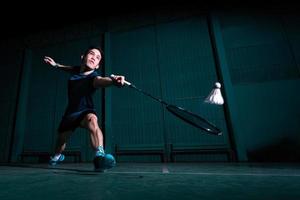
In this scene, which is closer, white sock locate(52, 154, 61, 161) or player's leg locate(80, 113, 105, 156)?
player's leg locate(80, 113, 105, 156)

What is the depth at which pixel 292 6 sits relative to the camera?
3.62m

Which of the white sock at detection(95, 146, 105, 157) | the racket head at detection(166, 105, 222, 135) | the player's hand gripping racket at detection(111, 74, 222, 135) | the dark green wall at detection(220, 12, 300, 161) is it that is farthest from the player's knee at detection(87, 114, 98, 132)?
the dark green wall at detection(220, 12, 300, 161)

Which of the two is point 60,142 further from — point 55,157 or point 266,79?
point 266,79

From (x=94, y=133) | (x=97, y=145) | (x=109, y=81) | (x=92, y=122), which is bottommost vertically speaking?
(x=97, y=145)

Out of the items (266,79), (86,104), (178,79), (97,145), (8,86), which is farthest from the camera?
(8,86)

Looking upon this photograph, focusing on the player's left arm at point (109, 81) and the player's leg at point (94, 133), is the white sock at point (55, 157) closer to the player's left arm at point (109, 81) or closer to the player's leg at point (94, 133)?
the player's leg at point (94, 133)

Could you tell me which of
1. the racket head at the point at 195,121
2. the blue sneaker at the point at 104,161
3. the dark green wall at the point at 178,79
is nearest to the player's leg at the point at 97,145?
the blue sneaker at the point at 104,161

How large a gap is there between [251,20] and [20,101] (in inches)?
229

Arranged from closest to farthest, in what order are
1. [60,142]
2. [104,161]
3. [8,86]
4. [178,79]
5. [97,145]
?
1. [104,161]
2. [97,145]
3. [60,142]
4. [178,79]
5. [8,86]

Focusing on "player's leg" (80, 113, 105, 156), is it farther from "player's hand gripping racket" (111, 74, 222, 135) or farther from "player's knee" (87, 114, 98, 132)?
"player's hand gripping racket" (111, 74, 222, 135)

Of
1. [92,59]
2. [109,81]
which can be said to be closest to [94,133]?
[109,81]

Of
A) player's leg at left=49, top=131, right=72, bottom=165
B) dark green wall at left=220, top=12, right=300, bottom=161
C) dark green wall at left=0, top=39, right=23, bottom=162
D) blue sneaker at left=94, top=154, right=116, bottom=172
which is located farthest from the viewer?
dark green wall at left=0, top=39, right=23, bottom=162

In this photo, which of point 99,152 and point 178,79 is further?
point 178,79

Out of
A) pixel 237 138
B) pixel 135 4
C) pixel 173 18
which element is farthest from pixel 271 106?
pixel 135 4
